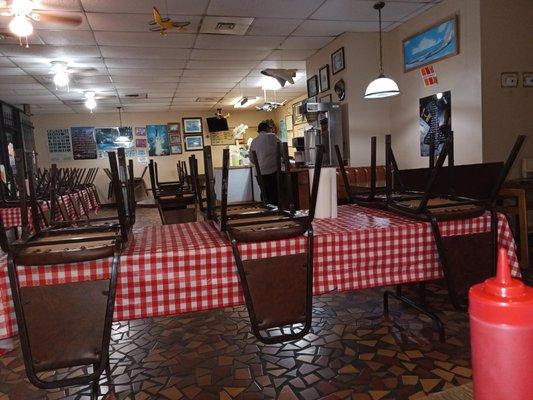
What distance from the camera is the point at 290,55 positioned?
7.25m

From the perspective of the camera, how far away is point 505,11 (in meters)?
4.56

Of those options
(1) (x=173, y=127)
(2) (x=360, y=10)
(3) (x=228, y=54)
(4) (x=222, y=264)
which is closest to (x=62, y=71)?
(3) (x=228, y=54)

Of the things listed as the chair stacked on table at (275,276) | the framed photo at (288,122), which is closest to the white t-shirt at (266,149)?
the chair stacked on table at (275,276)

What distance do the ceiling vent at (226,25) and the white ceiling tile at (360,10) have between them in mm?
943

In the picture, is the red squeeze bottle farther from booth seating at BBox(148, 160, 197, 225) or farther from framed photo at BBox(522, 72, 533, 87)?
framed photo at BBox(522, 72, 533, 87)

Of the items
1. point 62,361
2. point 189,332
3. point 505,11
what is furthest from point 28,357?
point 505,11

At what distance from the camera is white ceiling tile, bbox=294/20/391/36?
5699mm

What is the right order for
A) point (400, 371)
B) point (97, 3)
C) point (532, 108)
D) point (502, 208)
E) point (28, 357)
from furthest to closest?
1. point (532, 108)
2. point (97, 3)
3. point (502, 208)
4. point (400, 371)
5. point (28, 357)

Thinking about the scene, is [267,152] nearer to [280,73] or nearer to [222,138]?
[280,73]

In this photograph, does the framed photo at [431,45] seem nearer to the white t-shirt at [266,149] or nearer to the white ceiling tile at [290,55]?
the white ceiling tile at [290,55]

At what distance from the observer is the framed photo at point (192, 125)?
1349 centimetres

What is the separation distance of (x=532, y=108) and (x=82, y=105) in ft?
35.2

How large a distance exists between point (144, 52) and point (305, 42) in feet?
8.67

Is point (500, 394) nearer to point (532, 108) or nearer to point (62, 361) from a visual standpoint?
point (62, 361)
